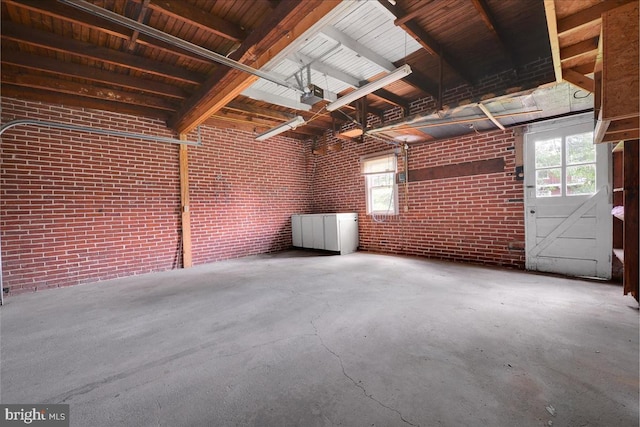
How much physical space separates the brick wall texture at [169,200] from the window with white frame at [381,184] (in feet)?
0.56

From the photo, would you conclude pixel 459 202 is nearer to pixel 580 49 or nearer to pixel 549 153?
pixel 549 153

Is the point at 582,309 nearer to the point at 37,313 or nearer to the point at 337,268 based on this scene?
the point at 337,268

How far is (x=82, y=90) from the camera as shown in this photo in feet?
12.9

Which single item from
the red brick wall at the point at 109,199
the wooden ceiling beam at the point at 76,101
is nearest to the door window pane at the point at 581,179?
the red brick wall at the point at 109,199

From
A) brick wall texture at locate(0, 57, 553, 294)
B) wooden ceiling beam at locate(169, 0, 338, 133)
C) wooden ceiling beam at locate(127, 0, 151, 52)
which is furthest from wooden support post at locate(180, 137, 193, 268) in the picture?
wooden ceiling beam at locate(127, 0, 151, 52)

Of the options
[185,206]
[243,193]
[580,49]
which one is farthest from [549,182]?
[185,206]

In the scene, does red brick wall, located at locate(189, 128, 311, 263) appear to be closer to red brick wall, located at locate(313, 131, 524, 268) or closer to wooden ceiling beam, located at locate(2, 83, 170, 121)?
wooden ceiling beam, located at locate(2, 83, 170, 121)

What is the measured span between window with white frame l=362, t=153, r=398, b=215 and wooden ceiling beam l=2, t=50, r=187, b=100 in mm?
4032

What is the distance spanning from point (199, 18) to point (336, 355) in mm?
3443

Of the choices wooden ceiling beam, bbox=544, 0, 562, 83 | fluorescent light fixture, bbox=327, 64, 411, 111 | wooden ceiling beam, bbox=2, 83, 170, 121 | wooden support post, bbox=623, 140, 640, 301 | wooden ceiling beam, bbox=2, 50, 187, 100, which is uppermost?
wooden ceiling beam, bbox=2, 50, 187, 100

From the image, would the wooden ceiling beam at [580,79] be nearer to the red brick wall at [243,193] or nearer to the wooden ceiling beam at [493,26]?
the wooden ceiling beam at [493,26]

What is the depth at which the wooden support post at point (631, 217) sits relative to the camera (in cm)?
274

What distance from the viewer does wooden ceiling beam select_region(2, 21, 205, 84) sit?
2.78 metres

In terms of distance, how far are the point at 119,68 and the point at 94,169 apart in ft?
5.90
